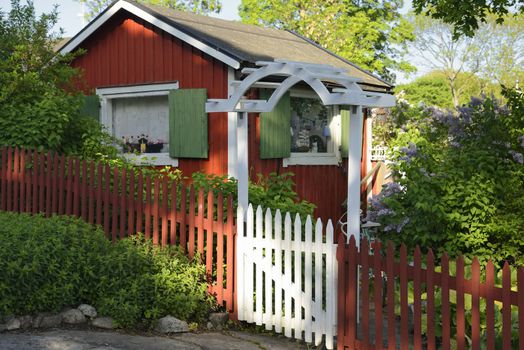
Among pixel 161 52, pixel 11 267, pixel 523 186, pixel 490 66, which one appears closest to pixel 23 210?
pixel 11 267

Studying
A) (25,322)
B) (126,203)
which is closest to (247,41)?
(126,203)

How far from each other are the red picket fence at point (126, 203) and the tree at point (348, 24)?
718 inches

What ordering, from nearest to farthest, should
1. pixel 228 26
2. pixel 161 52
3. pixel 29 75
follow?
pixel 29 75 → pixel 161 52 → pixel 228 26

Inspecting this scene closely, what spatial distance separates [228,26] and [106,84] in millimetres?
2915

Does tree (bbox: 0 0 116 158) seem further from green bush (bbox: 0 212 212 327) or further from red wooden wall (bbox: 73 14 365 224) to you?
green bush (bbox: 0 212 212 327)

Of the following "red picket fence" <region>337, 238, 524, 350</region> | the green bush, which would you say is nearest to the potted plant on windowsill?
the green bush

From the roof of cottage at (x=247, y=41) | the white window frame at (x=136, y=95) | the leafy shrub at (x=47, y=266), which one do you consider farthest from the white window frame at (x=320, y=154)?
the leafy shrub at (x=47, y=266)

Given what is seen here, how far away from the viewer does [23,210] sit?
9938mm

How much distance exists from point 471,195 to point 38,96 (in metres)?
6.89

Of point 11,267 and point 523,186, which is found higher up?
point 523,186

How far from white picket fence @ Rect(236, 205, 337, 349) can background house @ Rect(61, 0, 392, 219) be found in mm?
4523

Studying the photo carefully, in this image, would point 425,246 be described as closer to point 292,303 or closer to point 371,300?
point 371,300

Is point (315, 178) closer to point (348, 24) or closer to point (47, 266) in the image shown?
point (47, 266)

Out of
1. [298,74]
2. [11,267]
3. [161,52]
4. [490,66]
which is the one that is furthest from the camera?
[490,66]
